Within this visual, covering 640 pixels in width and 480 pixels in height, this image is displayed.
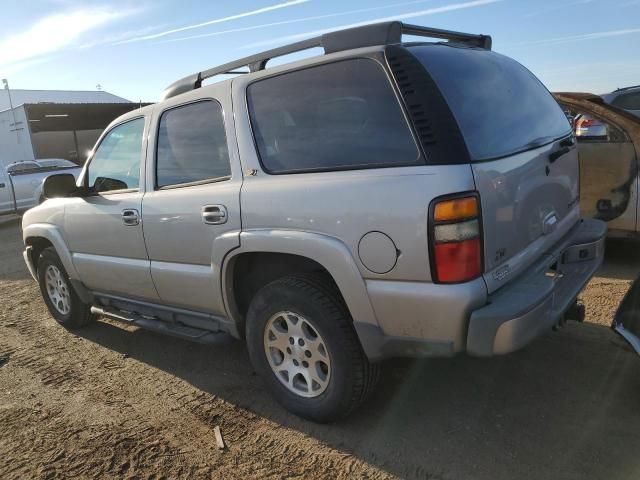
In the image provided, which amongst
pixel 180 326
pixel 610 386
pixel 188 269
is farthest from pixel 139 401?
pixel 610 386

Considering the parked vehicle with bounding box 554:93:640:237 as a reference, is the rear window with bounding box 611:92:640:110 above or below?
above

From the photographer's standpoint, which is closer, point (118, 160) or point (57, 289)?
point (118, 160)

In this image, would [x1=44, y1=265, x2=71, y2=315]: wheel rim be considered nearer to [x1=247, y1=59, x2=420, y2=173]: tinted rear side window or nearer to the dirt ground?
the dirt ground

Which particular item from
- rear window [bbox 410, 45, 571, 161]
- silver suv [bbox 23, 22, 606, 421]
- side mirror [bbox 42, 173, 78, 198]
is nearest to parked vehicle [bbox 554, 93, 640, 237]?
silver suv [bbox 23, 22, 606, 421]

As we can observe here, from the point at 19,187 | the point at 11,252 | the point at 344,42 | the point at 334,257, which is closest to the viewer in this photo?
the point at 334,257

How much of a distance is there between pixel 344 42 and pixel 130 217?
1938 millimetres

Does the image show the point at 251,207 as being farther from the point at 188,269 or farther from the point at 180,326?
the point at 180,326

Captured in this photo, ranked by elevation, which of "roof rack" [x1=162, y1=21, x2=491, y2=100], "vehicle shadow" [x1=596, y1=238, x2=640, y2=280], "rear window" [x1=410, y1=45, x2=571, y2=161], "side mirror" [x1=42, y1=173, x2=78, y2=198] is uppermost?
"roof rack" [x1=162, y1=21, x2=491, y2=100]

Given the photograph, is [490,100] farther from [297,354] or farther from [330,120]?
[297,354]

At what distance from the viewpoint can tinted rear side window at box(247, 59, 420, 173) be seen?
2.48 meters

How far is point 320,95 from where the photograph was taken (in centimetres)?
277

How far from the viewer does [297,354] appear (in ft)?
9.70

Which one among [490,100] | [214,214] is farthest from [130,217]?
[490,100]

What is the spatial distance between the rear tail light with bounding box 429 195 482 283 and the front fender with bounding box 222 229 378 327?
0.39 meters
